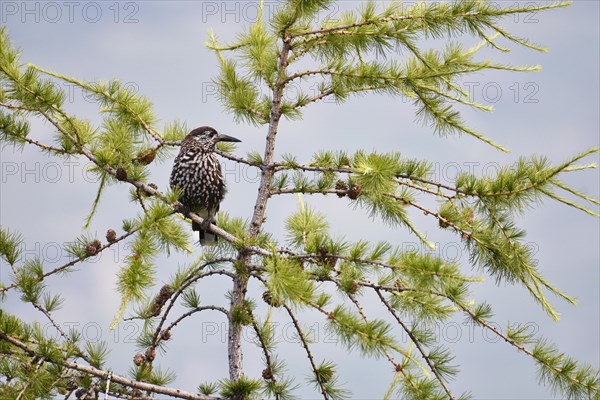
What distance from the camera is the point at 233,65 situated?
6.14 m

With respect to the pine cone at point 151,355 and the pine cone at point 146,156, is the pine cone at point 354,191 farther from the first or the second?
the pine cone at point 151,355

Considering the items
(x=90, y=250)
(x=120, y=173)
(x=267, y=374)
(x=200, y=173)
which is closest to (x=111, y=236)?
(x=90, y=250)

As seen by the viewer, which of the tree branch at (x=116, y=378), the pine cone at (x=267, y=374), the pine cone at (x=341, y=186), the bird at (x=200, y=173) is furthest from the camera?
the bird at (x=200, y=173)

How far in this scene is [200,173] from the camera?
19.6 feet

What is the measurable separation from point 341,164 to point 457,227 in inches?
32.0

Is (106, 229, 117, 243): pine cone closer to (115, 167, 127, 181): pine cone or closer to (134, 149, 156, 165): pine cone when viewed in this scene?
(115, 167, 127, 181): pine cone

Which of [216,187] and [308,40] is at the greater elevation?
[308,40]

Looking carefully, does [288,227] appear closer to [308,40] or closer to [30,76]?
[308,40]

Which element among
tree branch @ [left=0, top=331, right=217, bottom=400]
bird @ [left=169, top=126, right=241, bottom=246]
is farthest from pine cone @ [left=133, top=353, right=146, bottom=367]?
bird @ [left=169, top=126, right=241, bottom=246]

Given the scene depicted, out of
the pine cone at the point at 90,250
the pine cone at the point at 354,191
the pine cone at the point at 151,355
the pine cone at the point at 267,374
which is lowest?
the pine cone at the point at 151,355

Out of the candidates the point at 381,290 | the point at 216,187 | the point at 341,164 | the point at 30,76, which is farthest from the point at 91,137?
the point at 381,290

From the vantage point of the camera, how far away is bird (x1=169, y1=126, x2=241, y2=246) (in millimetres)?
5949

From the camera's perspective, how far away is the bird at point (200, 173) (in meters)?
5.95

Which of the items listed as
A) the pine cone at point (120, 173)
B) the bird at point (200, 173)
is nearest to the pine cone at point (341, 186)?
the bird at point (200, 173)
